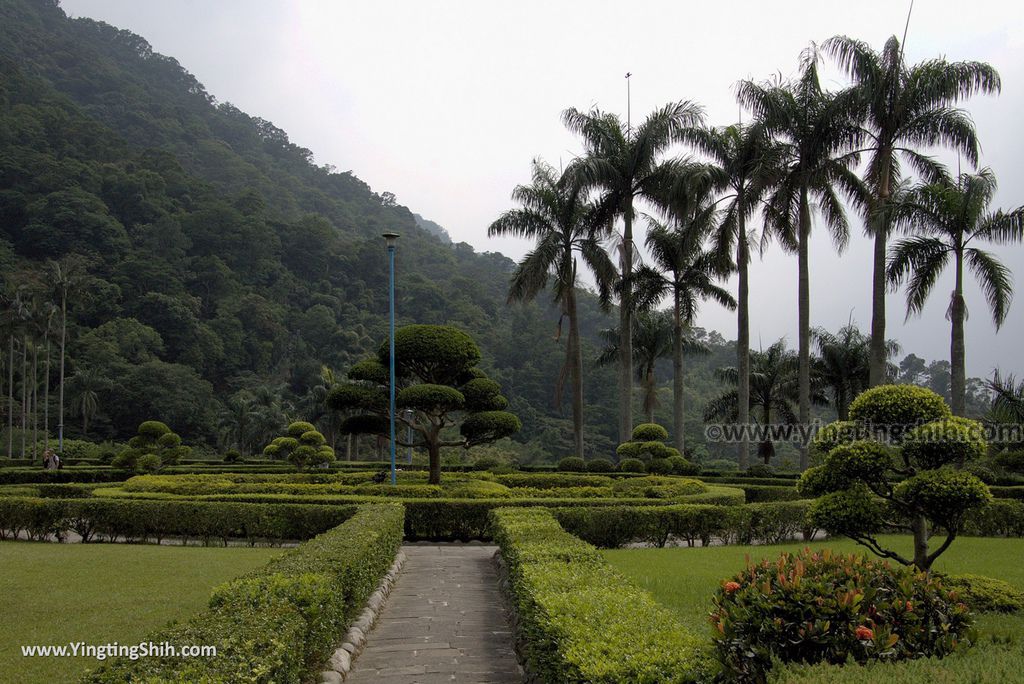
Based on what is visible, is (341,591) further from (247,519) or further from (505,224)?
(505,224)

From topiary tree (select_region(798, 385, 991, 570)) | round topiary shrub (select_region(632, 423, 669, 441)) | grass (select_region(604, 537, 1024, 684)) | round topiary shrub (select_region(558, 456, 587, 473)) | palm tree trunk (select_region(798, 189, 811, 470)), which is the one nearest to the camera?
grass (select_region(604, 537, 1024, 684))

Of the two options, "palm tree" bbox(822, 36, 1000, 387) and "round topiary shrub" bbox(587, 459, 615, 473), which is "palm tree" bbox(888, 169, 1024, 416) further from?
"round topiary shrub" bbox(587, 459, 615, 473)

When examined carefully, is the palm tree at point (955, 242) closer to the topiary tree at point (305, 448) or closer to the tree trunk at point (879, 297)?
the tree trunk at point (879, 297)

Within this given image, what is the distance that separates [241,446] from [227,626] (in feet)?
147

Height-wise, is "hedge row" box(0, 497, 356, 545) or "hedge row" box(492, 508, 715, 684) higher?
"hedge row" box(492, 508, 715, 684)

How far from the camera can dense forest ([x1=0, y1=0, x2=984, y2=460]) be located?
47281 mm

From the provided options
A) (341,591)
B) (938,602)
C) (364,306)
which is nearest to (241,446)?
(364,306)

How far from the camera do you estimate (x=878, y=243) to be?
2064cm

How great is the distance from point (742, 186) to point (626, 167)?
4.22m

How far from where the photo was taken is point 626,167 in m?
27.6

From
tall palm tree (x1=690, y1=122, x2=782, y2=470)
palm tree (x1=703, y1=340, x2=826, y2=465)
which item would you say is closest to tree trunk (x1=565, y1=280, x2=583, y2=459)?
tall palm tree (x1=690, y1=122, x2=782, y2=470)

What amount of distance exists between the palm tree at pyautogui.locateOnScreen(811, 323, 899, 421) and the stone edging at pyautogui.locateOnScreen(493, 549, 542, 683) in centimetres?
2706

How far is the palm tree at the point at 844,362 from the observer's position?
33.4m

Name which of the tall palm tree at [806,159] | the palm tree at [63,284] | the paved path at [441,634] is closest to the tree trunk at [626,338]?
the tall palm tree at [806,159]
